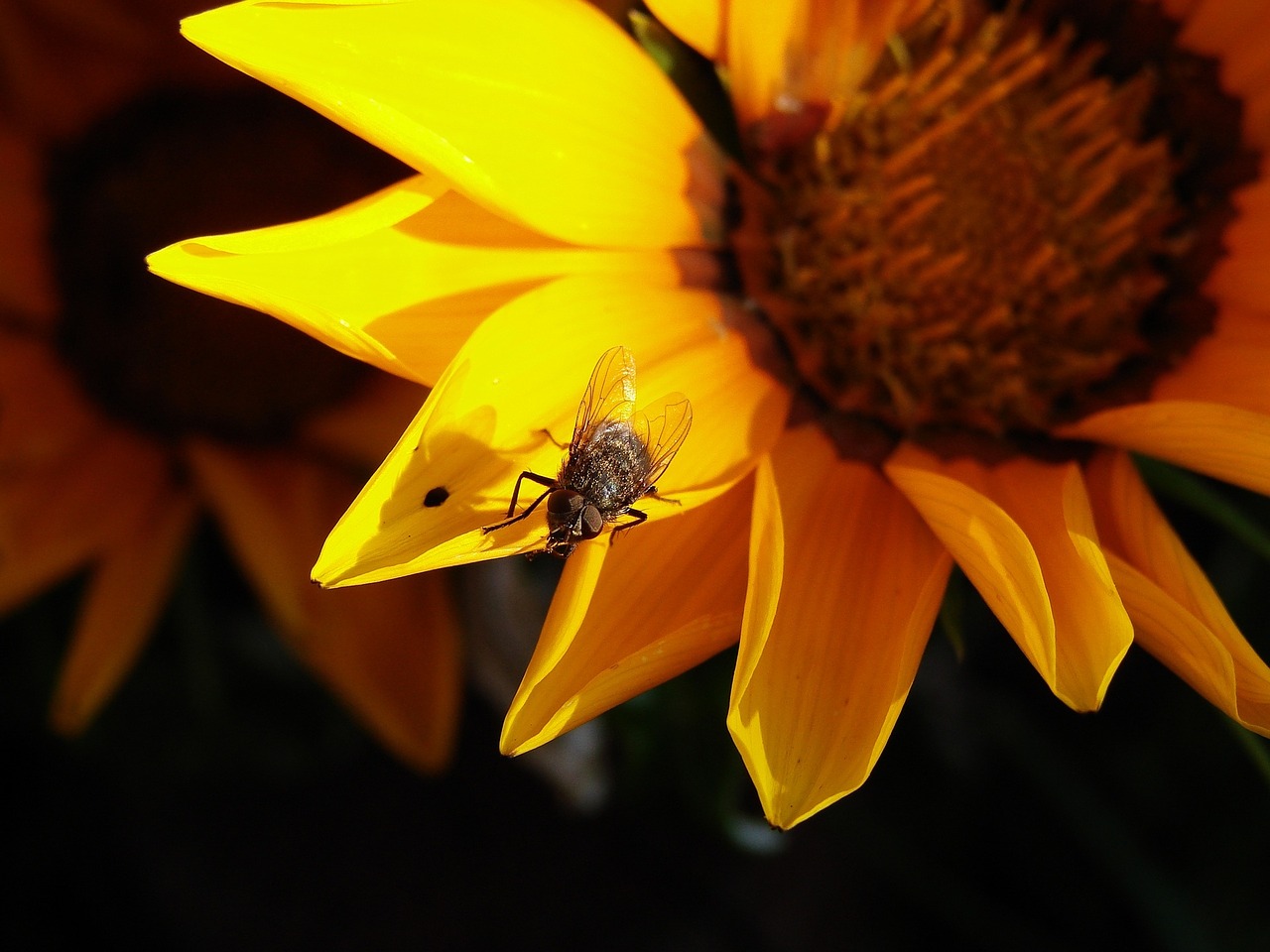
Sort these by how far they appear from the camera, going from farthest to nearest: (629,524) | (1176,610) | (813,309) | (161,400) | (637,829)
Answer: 1. (637,829)
2. (161,400)
3. (813,309)
4. (629,524)
5. (1176,610)

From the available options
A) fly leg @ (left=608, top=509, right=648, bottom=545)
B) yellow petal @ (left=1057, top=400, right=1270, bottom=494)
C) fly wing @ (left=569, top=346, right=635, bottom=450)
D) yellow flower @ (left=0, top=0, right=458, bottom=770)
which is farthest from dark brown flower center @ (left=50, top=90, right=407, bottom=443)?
yellow petal @ (left=1057, top=400, right=1270, bottom=494)

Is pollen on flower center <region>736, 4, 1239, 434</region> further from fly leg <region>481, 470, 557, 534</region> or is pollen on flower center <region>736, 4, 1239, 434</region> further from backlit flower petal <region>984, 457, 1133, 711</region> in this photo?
fly leg <region>481, 470, 557, 534</region>

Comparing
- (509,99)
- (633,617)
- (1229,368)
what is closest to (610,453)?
(633,617)

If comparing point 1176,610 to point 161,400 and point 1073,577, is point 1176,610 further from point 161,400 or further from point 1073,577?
point 161,400

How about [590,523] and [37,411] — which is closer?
[590,523]

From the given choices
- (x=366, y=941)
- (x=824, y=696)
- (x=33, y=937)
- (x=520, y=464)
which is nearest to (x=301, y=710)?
(x=366, y=941)

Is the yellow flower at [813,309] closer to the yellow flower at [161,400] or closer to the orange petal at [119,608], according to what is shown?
the yellow flower at [161,400]

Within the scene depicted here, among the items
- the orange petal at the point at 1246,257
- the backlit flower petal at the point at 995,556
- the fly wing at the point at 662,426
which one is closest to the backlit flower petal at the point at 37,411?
the fly wing at the point at 662,426
